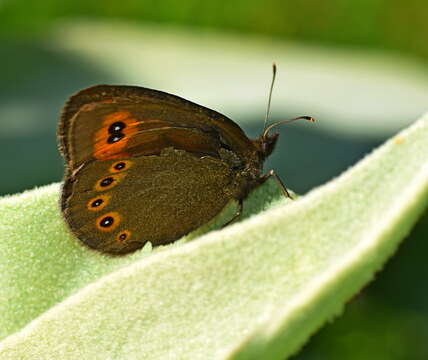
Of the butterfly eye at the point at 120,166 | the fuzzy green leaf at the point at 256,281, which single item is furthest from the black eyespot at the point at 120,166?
the fuzzy green leaf at the point at 256,281

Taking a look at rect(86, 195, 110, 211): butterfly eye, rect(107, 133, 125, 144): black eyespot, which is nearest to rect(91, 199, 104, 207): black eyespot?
rect(86, 195, 110, 211): butterfly eye

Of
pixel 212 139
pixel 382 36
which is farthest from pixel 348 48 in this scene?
pixel 212 139

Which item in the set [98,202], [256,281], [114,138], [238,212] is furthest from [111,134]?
[256,281]

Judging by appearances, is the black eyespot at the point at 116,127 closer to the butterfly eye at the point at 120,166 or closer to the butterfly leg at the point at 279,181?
the butterfly eye at the point at 120,166

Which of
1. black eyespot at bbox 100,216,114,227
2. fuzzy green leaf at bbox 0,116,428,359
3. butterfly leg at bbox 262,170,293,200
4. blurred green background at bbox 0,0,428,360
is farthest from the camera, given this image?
blurred green background at bbox 0,0,428,360

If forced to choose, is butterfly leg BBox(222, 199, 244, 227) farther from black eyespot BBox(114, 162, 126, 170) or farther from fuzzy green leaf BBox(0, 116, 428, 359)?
fuzzy green leaf BBox(0, 116, 428, 359)

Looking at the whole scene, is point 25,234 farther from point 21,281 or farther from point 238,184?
point 238,184
